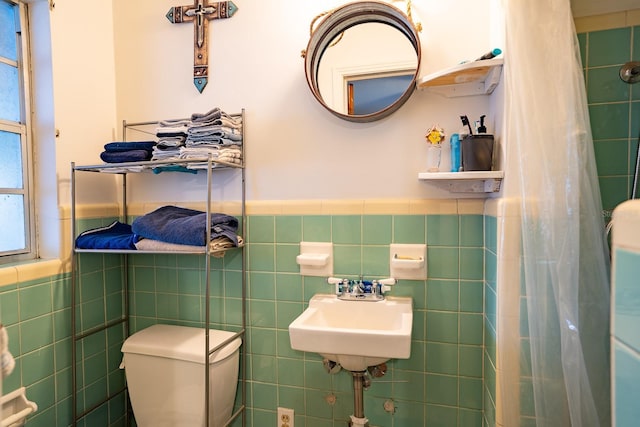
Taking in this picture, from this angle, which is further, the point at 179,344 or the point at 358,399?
the point at 179,344

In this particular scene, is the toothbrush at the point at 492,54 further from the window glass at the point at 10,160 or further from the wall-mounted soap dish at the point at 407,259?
the window glass at the point at 10,160

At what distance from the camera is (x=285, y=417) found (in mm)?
1647

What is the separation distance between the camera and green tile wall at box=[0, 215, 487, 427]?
1443mm

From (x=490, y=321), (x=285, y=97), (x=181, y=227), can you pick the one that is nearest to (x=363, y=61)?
(x=285, y=97)

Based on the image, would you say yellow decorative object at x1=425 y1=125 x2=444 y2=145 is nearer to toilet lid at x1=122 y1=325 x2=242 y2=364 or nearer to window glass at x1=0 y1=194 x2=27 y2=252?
toilet lid at x1=122 y1=325 x2=242 y2=364

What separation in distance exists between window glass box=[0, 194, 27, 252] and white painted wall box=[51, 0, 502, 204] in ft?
0.52

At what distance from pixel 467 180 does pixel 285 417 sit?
1.32 meters

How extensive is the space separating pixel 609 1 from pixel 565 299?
39.4 inches

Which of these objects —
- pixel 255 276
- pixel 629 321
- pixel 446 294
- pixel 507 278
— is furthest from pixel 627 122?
pixel 255 276

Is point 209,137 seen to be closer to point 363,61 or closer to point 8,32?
point 363,61

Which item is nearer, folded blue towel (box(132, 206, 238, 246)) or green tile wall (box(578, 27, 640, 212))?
green tile wall (box(578, 27, 640, 212))

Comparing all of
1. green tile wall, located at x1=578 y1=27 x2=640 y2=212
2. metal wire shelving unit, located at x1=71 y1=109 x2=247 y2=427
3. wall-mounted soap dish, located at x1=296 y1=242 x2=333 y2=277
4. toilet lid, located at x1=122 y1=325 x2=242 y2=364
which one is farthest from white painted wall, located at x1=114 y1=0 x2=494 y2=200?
toilet lid, located at x1=122 y1=325 x2=242 y2=364

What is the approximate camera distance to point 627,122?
121 centimetres

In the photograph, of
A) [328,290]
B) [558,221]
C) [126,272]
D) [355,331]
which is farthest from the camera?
[126,272]
